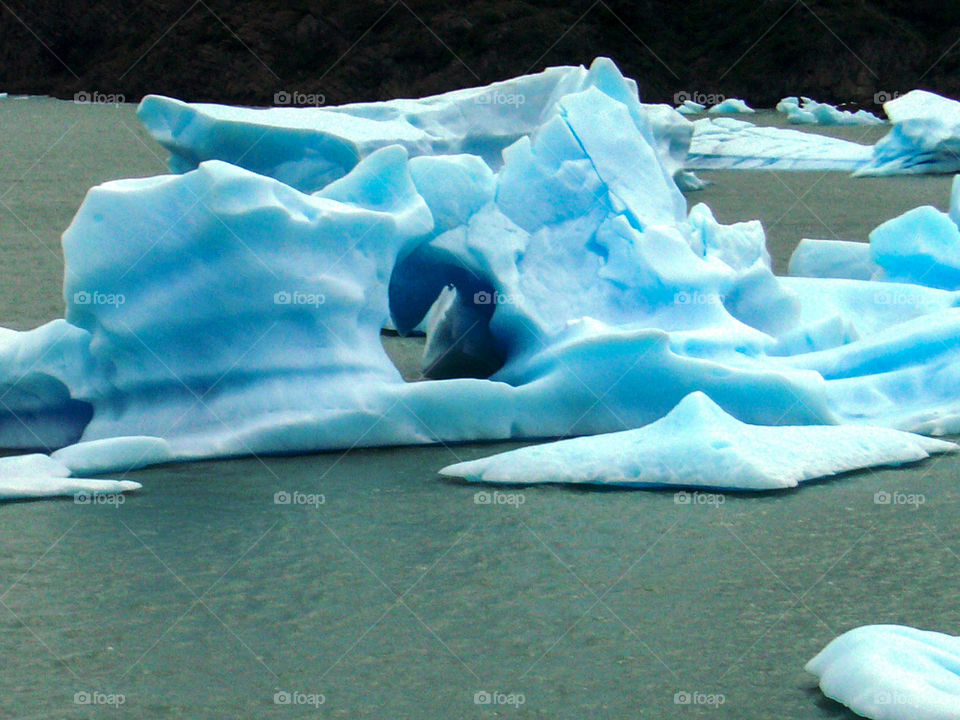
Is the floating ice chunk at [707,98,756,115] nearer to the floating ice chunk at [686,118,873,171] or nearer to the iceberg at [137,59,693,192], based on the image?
the floating ice chunk at [686,118,873,171]

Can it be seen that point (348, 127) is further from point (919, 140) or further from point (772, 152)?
point (772, 152)

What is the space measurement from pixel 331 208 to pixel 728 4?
102 ft

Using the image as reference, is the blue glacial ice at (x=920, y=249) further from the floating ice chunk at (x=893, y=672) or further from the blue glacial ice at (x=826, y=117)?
the blue glacial ice at (x=826, y=117)

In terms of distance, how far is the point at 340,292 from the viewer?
491 centimetres

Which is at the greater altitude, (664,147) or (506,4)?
(664,147)

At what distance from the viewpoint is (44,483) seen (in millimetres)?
4336

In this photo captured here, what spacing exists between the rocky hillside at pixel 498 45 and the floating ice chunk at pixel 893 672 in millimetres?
30165

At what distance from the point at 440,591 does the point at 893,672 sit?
114cm

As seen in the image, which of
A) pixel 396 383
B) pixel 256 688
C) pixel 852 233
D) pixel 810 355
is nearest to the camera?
pixel 256 688

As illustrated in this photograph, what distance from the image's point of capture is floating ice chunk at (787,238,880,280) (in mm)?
7645

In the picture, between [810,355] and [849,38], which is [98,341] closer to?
[810,355]

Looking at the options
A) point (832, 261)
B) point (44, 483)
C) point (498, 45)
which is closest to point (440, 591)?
point (44, 483)

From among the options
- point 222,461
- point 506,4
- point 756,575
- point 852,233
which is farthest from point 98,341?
point 506,4

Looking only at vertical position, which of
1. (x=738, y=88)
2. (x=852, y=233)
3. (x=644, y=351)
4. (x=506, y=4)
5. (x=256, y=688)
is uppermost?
(x=256, y=688)
